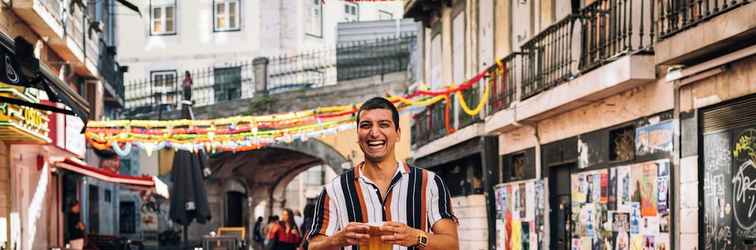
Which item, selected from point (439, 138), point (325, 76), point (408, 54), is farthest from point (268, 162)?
point (439, 138)

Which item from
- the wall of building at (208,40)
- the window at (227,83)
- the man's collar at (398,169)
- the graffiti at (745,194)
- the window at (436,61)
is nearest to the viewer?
the man's collar at (398,169)

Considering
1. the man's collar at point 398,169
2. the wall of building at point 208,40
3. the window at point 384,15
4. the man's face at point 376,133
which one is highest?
the window at point 384,15

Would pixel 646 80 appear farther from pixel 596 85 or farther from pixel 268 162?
pixel 268 162

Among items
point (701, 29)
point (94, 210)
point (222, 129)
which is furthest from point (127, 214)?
point (701, 29)

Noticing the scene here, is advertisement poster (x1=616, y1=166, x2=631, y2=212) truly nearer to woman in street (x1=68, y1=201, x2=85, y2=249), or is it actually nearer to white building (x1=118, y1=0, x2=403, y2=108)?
woman in street (x1=68, y1=201, x2=85, y2=249)

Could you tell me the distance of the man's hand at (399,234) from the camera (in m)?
5.28

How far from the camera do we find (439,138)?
2612 centimetres

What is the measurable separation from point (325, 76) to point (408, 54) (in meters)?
4.29

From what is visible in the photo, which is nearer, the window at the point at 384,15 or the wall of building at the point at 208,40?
the wall of building at the point at 208,40

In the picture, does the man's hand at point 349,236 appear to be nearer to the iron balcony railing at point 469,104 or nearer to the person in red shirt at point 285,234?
the iron balcony railing at point 469,104

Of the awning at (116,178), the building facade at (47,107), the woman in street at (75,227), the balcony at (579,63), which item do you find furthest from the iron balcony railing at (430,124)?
the woman in street at (75,227)

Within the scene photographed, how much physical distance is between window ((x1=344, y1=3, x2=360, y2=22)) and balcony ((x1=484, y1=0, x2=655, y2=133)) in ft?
97.0

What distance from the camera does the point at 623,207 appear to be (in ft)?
50.1

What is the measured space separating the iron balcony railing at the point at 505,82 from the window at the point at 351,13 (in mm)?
28582
